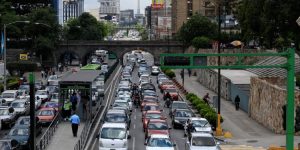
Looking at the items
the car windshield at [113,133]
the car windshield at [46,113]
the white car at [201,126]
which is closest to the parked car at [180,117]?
the white car at [201,126]

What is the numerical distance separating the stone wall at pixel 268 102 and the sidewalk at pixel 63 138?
11.8 meters

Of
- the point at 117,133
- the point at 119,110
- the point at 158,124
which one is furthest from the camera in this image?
the point at 119,110

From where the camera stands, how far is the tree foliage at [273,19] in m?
65.1

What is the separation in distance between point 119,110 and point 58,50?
276 feet

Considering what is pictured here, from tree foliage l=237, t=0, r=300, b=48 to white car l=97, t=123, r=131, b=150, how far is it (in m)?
36.4

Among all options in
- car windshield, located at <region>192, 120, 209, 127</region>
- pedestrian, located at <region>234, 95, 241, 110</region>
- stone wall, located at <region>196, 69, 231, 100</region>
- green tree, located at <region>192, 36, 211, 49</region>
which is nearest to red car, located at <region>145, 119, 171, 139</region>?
car windshield, located at <region>192, 120, 209, 127</region>

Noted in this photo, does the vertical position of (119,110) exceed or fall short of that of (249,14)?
it falls short

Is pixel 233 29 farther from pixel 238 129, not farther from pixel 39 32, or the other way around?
pixel 238 129

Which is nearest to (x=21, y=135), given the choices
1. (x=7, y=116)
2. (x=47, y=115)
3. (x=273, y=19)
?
(x=47, y=115)

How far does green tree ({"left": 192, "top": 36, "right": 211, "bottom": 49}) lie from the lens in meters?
108

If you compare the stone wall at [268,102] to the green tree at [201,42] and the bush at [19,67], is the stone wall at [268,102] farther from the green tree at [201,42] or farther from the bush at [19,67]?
the green tree at [201,42]

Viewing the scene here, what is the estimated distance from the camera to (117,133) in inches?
1266

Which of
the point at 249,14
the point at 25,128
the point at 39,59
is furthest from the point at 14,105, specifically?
the point at 39,59

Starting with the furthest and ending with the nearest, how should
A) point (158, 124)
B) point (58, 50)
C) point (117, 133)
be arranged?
point (58, 50) → point (158, 124) → point (117, 133)
